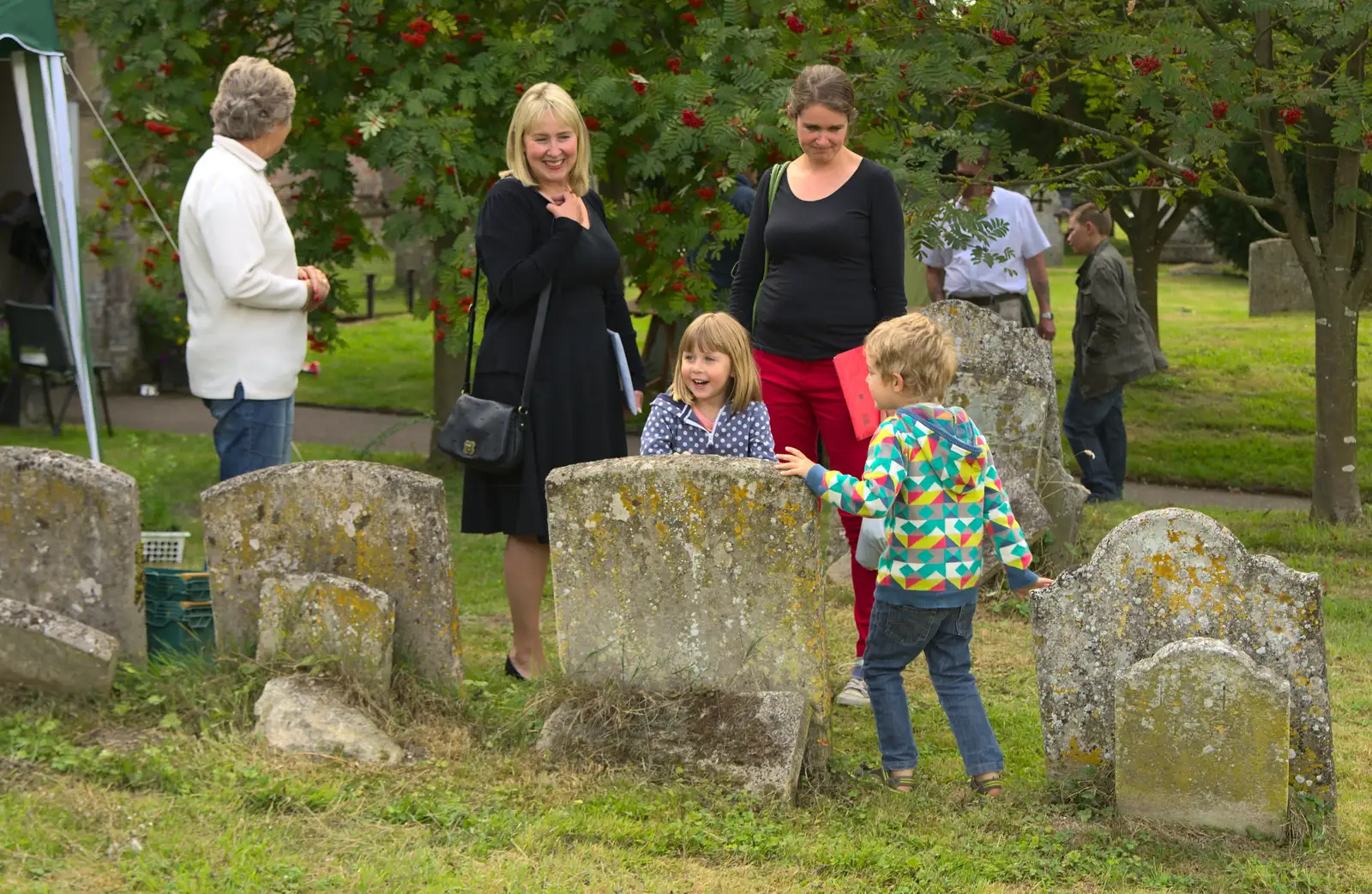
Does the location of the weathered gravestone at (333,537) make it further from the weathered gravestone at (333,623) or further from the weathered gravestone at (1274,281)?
the weathered gravestone at (1274,281)

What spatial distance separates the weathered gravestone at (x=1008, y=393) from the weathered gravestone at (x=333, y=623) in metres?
3.49

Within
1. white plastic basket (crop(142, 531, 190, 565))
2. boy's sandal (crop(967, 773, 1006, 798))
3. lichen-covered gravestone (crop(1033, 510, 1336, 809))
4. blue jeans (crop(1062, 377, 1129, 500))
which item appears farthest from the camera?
blue jeans (crop(1062, 377, 1129, 500))

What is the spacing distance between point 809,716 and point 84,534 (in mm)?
2350

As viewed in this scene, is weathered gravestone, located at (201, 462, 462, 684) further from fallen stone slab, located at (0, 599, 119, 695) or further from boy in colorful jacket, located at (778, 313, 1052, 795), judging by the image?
boy in colorful jacket, located at (778, 313, 1052, 795)

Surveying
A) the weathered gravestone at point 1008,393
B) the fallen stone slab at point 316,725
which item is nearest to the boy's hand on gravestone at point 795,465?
the fallen stone slab at point 316,725

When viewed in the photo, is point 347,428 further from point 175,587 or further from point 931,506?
point 931,506

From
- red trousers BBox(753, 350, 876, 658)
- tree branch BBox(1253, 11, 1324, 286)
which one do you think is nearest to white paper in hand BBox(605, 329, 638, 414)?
red trousers BBox(753, 350, 876, 658)

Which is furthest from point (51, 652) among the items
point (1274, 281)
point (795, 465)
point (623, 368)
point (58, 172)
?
point (1274, 281)

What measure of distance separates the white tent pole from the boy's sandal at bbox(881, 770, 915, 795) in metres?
4.62

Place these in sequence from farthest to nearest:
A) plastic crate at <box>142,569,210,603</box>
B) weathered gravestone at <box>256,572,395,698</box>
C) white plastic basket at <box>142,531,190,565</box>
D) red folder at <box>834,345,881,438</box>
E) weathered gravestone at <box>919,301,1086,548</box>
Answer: weathered gravestone at <box>919,301,1086,548</box>, white plastic basket at <box>142,531,190,565</box>, plastic crate at <box>142,569,210,603</box>, red folder at <box>834,345,881,438</box>, weathered gravestone at <box>256,572,395,698</box>

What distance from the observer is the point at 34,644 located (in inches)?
185

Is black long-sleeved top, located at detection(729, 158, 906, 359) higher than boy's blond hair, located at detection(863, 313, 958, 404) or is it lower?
higher

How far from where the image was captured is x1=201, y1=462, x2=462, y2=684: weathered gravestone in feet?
16.1

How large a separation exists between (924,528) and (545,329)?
161 centimetres
